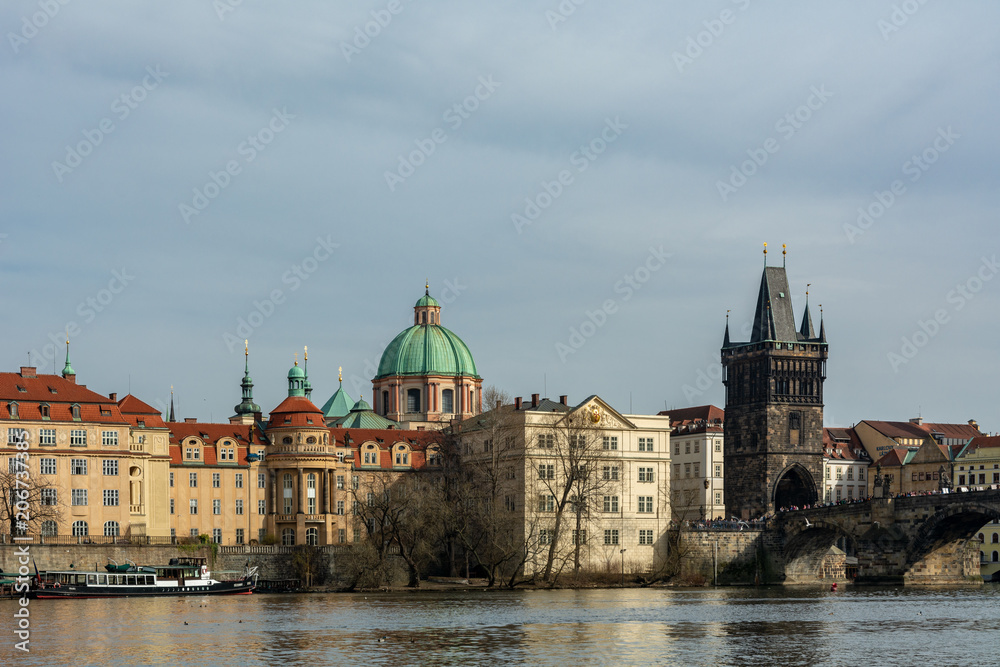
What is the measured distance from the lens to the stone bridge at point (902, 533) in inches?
5743

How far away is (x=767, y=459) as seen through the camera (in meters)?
193

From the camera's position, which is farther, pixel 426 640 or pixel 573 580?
pixel 573 580

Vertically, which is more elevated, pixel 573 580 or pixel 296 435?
pixel 296 435

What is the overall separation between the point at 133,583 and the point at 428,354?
76057 mm

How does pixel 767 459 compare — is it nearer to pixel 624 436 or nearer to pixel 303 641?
pixel 624 436

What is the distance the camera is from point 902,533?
15012cm

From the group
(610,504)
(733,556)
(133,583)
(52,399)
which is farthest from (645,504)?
(52,399)

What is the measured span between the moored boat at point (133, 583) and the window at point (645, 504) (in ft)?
132

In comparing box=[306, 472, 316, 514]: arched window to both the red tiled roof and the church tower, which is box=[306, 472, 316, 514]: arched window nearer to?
the red tiled roof

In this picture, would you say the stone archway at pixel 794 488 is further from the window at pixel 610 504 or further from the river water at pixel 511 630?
the river water at pixel 511 630

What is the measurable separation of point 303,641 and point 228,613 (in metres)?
22.4

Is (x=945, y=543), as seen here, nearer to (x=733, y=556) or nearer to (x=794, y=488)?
(x=733, y=556)

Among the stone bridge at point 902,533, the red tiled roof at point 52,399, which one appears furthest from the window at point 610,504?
the red tiled roof at point 52,399

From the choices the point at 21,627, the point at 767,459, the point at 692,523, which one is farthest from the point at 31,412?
the point at 767,459
